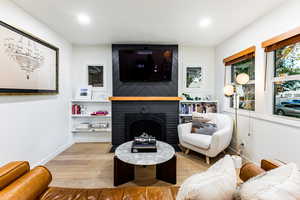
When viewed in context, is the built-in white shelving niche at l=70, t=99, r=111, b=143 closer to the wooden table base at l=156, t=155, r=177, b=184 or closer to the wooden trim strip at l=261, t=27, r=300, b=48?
the wooden table base at l=156, t=155, r=177, b=184

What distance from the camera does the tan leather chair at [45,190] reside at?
0.87 meters

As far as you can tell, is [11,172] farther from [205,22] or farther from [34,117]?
[205,22]

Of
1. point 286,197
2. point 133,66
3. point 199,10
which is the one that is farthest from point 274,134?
point 133,66

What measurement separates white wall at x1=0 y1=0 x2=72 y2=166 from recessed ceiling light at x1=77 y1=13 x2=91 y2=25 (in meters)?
0.70

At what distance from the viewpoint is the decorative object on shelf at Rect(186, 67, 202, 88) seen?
3.71m

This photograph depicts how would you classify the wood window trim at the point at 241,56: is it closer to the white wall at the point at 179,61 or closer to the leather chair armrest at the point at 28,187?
the white wall at the point at 179,61

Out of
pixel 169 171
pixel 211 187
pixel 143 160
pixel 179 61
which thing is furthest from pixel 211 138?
pixel 179 61

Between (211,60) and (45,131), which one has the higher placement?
(211,60)

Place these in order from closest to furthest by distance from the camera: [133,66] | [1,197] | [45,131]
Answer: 1. [1,197]
2. [45,131]
3. [133,66]

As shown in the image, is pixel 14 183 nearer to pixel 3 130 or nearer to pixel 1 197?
pixel 1 197

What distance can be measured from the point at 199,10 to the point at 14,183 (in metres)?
2.61

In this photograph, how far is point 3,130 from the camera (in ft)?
6.02

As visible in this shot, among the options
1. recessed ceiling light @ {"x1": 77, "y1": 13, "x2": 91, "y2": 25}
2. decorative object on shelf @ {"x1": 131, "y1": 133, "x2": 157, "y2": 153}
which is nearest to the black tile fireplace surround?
decorative object on shelf @ {"x1": 131, "y1": 133, "x2": 157, "y2": 153}

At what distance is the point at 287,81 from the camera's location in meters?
1.98
